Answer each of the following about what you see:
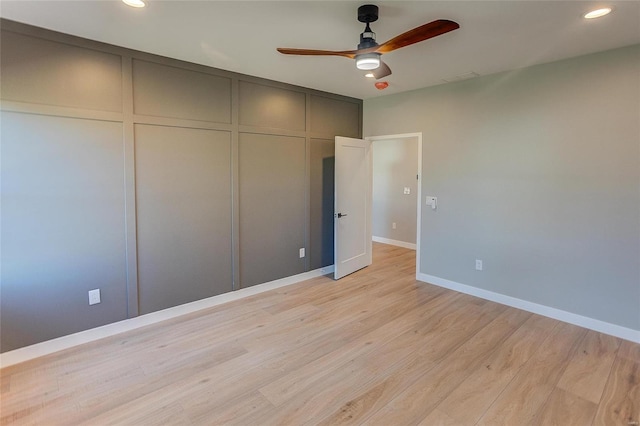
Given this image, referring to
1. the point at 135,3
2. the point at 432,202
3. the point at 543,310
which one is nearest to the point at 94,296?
the point at 135,3

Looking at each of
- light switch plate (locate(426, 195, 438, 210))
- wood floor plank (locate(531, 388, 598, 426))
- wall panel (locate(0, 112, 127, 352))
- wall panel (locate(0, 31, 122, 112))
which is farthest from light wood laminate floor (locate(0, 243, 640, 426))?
wall panel (locate(0, 31, 122, 112))

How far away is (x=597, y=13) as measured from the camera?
2367mm

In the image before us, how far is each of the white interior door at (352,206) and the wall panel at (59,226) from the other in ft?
8.69

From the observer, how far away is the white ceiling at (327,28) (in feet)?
7.52

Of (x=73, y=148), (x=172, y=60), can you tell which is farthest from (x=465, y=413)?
(x=172, y=60)

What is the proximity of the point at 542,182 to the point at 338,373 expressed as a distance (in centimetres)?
290

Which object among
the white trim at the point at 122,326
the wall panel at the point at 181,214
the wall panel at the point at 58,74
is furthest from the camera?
the wall panel at the point at 181,214

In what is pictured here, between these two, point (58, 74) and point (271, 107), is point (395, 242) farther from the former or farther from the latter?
point (58, 74)

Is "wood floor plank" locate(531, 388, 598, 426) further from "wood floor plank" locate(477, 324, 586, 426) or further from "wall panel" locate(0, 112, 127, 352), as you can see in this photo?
"wall panel" locate(0, 112, 127, 352)

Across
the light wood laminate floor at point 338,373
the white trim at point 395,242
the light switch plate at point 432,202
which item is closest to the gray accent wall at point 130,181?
the light wood laminate floor at point 338,373

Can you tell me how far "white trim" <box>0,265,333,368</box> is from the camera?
270cm

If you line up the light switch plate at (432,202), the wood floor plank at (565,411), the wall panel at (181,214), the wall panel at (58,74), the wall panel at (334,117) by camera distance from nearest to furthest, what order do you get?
the wood floor plank at (565,411), the wall panel at (58,74), the wall panel at (181,214), the light switch plate at (432,202), the wall panel at (334,117)

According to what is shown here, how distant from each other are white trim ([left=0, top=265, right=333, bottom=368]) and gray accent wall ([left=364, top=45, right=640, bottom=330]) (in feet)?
7.83

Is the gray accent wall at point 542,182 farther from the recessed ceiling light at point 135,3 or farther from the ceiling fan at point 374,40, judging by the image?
the recessed ceiling light at point 135,3
